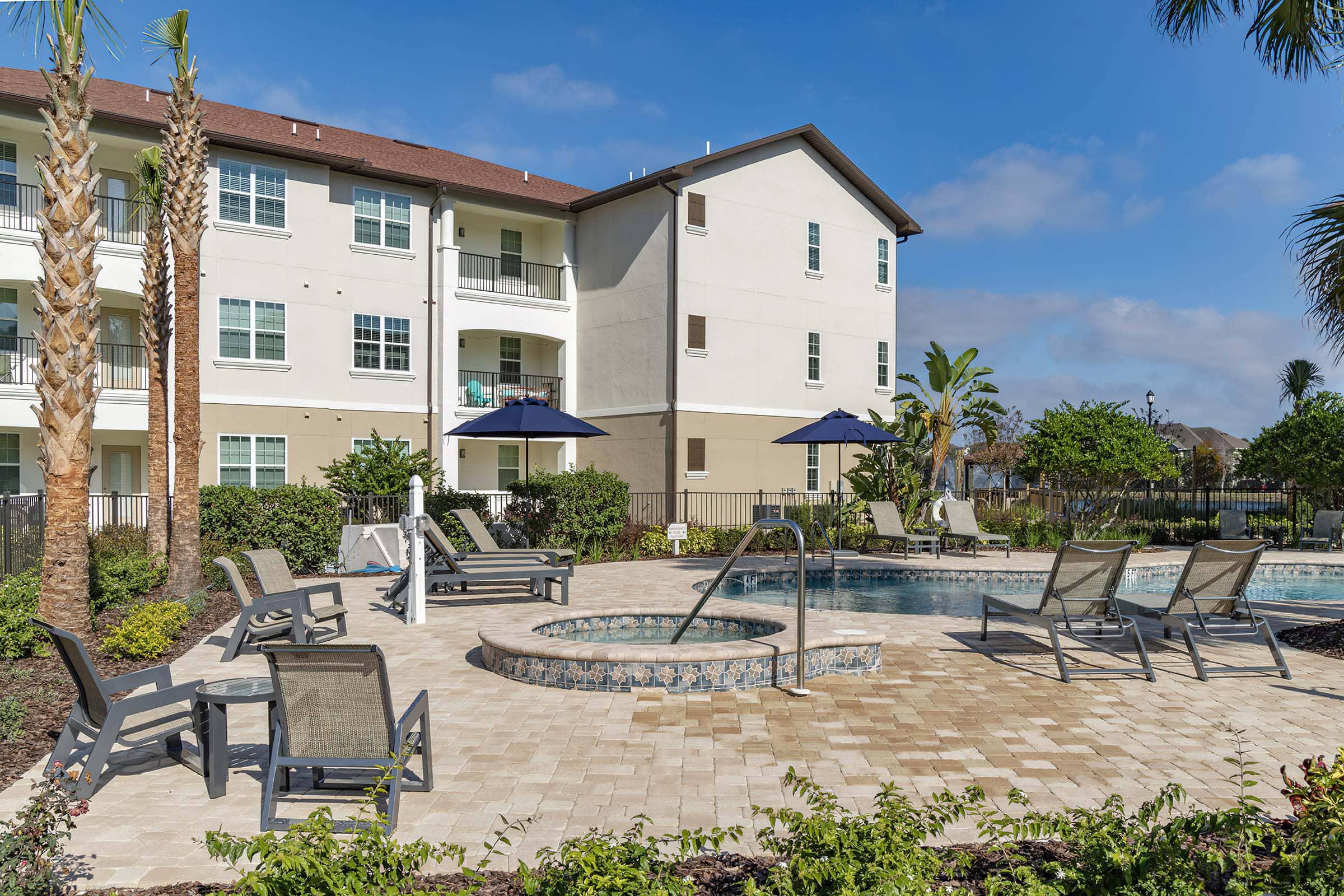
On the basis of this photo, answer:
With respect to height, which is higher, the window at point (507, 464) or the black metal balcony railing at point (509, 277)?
the black metal balcony railing at point (509, 277)

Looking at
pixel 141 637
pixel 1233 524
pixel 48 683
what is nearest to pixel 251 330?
pixel 141 637

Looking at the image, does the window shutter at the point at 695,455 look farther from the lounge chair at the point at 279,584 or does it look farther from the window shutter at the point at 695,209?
the lounge chair at the point at 279,584

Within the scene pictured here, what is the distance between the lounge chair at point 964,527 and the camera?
1784 centimetres

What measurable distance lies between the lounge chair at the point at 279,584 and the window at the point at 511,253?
61.9ft

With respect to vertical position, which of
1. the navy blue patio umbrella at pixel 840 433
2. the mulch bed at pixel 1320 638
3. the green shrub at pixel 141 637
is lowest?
the mulch bed at pixel 1320 638

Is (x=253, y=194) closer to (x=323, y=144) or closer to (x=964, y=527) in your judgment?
(x=323, y=144)

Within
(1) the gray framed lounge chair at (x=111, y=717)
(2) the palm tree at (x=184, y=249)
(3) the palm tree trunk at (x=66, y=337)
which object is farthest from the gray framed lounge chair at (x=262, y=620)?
(2) the palm tree at (x=184, y=249)

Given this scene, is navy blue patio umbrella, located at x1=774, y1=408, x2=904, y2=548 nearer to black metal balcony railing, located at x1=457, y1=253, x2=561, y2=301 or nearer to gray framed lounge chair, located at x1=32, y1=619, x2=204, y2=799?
black metal balcony railing, located at x1=457, y1=253, x2=561, y2=301

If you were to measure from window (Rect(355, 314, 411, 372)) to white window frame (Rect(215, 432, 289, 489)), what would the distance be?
288cm

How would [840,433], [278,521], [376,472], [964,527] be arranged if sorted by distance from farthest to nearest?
1. [964,527]
2. [376,472]
3. [840,433]
4. [278,521]

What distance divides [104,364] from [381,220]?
772 cm

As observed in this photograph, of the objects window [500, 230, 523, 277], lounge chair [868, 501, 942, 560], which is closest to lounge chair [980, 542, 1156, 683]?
lounge chair [868, 501, 942, 560]

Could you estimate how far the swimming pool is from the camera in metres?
12.9

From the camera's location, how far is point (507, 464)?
27.0m
